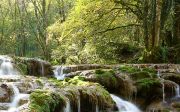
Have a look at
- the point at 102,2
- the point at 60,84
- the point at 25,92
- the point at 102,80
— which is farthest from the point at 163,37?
the point at 25,92

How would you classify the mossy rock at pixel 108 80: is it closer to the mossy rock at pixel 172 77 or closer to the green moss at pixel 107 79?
the green moss at pixel 107 79

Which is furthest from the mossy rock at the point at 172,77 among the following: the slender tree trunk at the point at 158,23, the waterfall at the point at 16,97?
the waterfall at the point at 16,97

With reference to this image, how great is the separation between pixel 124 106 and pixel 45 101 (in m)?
4.30

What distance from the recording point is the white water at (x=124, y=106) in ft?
42.3

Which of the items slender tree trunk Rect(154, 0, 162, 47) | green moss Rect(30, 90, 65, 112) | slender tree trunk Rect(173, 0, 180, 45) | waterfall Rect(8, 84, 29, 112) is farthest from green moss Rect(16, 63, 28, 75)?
slender tree trunk Rect(173, 0, 180, 45)

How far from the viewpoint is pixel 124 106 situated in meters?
13.2

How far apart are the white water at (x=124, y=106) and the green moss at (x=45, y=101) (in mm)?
3074

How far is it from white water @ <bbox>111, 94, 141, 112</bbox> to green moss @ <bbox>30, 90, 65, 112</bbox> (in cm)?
307

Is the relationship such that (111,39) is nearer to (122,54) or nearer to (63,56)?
(122,54)

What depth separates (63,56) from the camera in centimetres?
2614

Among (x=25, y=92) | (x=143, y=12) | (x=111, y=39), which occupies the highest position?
(x=143, y=12)

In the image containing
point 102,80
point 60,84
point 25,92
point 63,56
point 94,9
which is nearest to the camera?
point 25,92

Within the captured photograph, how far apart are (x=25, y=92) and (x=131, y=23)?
47.7 feet

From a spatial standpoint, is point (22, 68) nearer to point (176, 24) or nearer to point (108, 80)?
point (108, 80)
